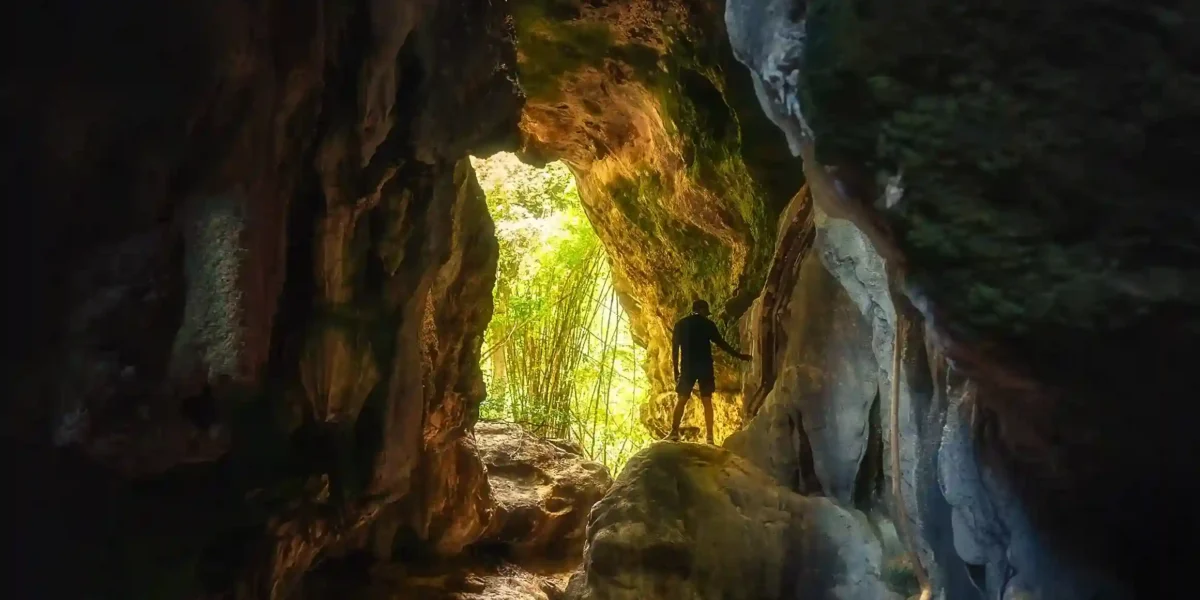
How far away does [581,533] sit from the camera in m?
6.89

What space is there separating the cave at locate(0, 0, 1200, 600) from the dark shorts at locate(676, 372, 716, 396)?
43 cm

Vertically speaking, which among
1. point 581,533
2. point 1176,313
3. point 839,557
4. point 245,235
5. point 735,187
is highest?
point 735,187

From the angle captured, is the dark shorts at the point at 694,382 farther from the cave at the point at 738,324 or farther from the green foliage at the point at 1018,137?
the green foliage at the point at 1018,137

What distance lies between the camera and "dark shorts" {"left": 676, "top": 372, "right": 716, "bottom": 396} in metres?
5.86

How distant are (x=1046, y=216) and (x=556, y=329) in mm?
6557

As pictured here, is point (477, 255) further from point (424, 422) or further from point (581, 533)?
point (581, 533)

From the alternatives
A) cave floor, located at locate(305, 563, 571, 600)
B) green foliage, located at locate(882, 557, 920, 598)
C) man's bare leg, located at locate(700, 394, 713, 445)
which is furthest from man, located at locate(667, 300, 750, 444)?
green foliage, located at locate(882, 557, 920, 598)

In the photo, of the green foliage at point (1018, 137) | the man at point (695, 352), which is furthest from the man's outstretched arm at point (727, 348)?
the green foliage at point (1018, 137)

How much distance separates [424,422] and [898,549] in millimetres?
2975

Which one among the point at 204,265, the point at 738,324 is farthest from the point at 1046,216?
the point at 738,324

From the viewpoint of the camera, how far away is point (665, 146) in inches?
271

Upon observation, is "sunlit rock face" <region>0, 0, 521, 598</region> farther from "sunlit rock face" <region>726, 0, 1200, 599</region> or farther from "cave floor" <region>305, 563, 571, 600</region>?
"sunlit rock face" <region>726, 0, 1200, 599</region>

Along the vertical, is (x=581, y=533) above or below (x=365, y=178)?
below

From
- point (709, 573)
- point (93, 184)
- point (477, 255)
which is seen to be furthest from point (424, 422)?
point (93, 184)
